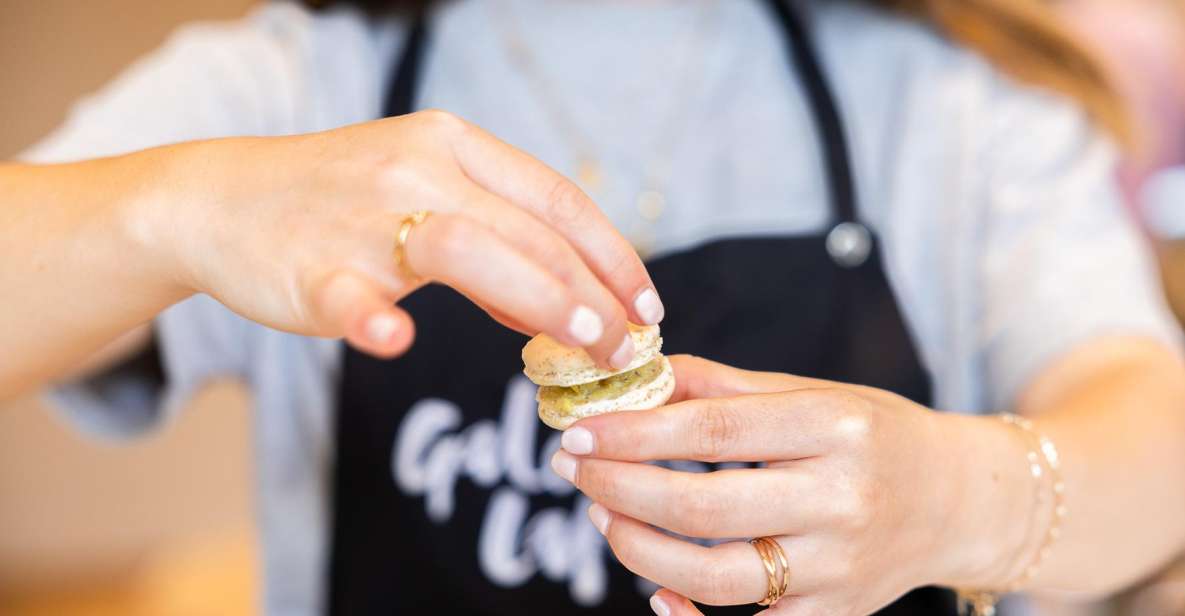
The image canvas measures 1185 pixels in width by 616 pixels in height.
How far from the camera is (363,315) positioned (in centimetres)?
41

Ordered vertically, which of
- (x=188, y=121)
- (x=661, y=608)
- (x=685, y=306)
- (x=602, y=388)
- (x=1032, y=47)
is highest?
(x=1032, y=47)

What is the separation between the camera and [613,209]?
897mm

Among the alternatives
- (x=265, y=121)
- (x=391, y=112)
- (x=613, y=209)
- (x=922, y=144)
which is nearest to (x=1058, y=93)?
(x=922, y=144)

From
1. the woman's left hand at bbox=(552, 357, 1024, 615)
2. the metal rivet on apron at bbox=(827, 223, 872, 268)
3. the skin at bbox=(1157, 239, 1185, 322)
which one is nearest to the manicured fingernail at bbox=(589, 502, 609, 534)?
the woman's left hand at bbox=(552, 357, 1024, 615)

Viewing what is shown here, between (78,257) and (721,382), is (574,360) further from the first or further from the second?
(78,257)

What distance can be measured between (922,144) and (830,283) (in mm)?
160

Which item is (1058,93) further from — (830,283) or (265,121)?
(265,121)

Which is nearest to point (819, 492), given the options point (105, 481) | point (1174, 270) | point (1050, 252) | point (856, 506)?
point (856, 506)

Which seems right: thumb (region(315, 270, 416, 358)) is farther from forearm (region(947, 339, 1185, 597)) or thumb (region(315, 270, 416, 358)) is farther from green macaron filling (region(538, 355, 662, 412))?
forearm (region(947, 339, 1185, 597))

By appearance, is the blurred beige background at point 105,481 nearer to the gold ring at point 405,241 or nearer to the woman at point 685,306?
the woman at point 685,306

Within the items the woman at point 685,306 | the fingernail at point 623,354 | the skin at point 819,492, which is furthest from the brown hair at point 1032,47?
the fingernail at point 623,354

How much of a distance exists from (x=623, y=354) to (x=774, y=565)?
0.44ft

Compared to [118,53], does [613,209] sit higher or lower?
lower

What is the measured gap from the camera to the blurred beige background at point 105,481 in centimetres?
201
